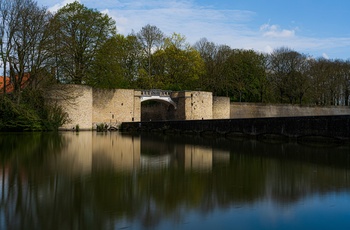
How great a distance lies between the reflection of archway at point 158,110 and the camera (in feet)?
130

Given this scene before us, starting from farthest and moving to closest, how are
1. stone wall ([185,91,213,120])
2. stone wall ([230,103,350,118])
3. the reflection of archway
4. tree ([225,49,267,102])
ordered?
tree ([225,49,267,102]) → stone wall ([230,103,350,118]) → the reflection of archway → stone wall ([185,91,213,120])

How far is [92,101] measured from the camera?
3388 cm

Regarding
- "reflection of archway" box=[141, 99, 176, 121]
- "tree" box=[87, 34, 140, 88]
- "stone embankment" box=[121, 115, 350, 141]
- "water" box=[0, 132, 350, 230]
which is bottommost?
"water" box=[0, 132, 350, 230]

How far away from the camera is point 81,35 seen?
33.3m

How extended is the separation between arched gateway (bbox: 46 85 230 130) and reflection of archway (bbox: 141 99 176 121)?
717 mm

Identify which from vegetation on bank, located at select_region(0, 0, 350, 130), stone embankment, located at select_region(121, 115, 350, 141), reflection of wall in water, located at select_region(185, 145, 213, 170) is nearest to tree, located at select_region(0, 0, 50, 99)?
vegetation on bank, located at select_region(0, 0, 350, 130)

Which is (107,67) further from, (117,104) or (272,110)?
(272,110)

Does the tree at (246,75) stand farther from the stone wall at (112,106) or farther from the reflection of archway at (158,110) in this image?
the stone wall at (112,106)

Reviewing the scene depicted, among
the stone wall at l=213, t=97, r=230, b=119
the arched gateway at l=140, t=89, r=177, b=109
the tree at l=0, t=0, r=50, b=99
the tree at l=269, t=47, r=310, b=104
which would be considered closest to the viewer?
the tree at l=0, t=0, r=50, b=99

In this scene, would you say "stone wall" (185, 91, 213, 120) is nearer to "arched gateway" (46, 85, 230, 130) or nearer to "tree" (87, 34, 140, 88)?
"arched gateway" (46, 85, 230, 130)

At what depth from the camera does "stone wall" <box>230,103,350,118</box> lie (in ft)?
145

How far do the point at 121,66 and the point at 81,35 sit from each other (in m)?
7.72

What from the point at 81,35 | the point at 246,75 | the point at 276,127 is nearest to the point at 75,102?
the point at 81,35

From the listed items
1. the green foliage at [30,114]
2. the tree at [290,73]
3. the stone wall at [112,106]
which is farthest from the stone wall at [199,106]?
the tree at [290,73]
